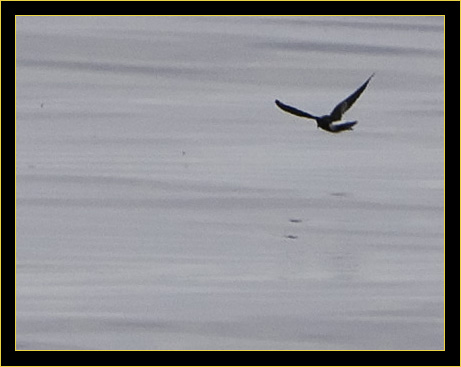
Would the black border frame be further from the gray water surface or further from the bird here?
the bird

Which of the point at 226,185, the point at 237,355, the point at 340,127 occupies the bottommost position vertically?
the point at 237,355

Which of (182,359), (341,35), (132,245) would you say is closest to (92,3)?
(132,245)

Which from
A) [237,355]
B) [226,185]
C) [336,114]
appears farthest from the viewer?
[226,185]

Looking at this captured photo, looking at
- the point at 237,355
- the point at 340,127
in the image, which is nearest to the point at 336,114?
the point at 340,127

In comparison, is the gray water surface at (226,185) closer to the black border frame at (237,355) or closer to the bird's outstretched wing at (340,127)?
the black border frame at (237,355)

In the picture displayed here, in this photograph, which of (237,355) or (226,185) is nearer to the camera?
(237,355)

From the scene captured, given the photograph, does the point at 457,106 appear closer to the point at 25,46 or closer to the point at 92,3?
the point at 92,3

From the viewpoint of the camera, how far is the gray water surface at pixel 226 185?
5.02 m

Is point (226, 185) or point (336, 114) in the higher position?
point (336, 114)

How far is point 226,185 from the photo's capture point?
21.5ft

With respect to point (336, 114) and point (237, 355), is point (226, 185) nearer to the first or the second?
point (336, 114)

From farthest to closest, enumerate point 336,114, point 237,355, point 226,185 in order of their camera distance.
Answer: point 226,185 → point 336,114 → point 237,355

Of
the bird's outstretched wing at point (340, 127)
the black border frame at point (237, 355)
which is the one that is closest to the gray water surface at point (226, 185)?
the black border frame at point (237, 355)

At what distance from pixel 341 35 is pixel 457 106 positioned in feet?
11.0
